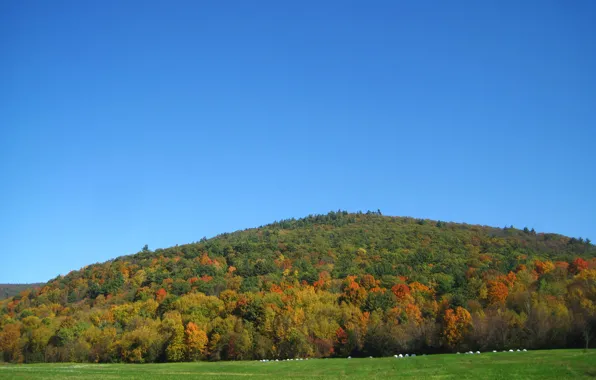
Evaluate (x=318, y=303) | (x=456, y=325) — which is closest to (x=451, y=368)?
(x=456, y=325)

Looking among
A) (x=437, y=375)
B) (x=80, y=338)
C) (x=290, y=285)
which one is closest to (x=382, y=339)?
(x=437, y=375)

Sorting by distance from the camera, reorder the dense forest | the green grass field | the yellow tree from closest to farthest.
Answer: the green grass field < the yellow tree < the dense forest

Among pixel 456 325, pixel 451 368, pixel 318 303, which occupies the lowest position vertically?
pixel 451 368

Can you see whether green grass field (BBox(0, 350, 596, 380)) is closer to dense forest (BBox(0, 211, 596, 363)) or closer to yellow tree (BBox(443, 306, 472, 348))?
dense forest (BBox(0, 211, 596, 363))

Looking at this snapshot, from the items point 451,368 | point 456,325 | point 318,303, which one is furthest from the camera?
point 318,303

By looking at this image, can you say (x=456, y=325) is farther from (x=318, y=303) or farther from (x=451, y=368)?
(x=451, y=368)

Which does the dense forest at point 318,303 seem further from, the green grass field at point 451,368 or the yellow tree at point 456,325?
the green grass field at point 451,368

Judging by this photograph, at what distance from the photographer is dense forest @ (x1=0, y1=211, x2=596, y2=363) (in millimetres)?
73956

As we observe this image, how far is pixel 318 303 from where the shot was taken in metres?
96.1

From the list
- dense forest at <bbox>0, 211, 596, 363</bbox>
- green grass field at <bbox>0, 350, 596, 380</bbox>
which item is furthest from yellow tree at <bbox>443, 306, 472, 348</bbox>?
green grass field at <bbox>0, 350, 596, 380</bbox>

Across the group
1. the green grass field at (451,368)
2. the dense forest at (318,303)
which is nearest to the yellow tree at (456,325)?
the dense forest at (318,303)

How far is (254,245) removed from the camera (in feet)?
562

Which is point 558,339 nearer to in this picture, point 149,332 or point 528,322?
point 528,322

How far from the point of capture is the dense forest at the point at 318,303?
74.0 meters
